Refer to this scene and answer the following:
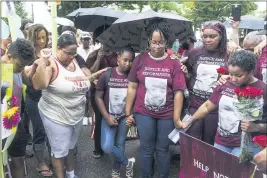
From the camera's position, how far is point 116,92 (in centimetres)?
388

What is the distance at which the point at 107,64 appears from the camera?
4328 millimetres

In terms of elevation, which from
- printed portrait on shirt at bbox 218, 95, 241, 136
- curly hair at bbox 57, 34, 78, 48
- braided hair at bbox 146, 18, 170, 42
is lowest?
printed portrait on shirt at bbox 218, 95, 241, 136

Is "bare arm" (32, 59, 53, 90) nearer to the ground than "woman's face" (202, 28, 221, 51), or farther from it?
nearer to the ground

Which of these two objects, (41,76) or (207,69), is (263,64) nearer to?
(207,69)

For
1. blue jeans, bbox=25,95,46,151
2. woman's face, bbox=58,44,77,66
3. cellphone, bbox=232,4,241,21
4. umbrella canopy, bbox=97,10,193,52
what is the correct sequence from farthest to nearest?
Answer: blue jeans, bbox=25,95,46,151
umbrella canopy, bbox=97,10,193,52
cellphone, bbox=232,4,241,21
woman's face, bbox=58,44,77,66

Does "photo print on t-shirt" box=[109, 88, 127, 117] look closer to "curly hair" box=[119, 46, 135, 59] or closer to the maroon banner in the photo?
"curly hair" box=[119, 46, 135, 59]

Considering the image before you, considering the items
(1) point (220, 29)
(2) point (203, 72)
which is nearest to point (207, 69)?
(2) point (203, 72)

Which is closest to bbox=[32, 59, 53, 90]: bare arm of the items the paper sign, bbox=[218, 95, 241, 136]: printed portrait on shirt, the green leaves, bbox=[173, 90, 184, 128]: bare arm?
the paper sign

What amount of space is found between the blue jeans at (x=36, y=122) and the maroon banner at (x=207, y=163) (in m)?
1.76

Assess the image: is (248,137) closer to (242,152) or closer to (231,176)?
(242,152)

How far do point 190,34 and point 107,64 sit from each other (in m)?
1.04

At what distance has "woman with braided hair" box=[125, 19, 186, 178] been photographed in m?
3.49

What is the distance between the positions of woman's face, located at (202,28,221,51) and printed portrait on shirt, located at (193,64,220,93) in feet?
0.62

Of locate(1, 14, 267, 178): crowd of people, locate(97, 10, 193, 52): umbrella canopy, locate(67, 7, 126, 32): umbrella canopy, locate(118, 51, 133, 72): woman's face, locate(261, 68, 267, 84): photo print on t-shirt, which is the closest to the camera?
locate(261, 68, 267, 84): photo print on t-shirt
